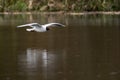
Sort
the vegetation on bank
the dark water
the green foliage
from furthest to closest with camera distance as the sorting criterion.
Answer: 1. the green foliage
2. the vegetation on bank
3. the dark water

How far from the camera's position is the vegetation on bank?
234 ft

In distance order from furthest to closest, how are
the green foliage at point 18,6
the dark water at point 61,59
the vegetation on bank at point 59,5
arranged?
the green foliage at point 18,6, the vegetation on bank at point 59,5, the dark water at point 61,59

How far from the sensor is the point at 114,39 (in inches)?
1208

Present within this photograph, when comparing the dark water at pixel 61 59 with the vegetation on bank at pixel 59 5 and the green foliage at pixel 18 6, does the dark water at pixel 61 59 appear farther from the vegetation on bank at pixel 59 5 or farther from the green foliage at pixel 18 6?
the green foliage at pixel 18 6

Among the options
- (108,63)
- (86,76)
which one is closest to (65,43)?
(108,63)

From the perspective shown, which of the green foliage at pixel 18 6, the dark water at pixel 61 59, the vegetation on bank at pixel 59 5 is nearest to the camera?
the dark water at pixel 61 59

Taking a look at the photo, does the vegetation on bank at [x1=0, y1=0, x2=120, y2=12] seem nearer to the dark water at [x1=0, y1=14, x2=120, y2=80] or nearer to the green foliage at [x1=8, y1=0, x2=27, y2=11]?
the green foliage at [x1=8, y1=0, x2=27, y2=11]

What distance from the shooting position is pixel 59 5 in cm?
7462

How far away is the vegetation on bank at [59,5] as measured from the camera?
7138 cm

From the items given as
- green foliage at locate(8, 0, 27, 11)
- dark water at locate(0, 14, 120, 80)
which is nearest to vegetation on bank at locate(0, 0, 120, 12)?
green foliage at locate(8, 0, 27, 11)

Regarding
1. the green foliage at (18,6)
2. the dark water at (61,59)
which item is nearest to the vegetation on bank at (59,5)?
the green foliage at (18,6)

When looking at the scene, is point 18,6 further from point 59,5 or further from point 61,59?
point 61,59

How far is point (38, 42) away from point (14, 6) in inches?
1927

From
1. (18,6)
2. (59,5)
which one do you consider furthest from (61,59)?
(18,6)
